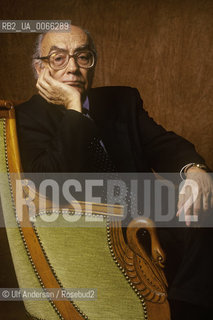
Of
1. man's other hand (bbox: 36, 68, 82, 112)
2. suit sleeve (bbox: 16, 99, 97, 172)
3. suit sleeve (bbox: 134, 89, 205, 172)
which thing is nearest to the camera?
suit sleeve (bbox: 16, 99, 97, 172)

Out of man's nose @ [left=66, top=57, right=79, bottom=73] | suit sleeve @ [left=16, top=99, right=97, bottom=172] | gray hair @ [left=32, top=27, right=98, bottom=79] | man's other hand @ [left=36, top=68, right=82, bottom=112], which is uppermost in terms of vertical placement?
gray hair @ [left=32, top=27, right=98, bottom=79]

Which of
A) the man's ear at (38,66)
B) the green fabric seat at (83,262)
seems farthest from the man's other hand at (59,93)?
the green fabric seat at (83,262)

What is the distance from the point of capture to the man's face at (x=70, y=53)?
1.20 m

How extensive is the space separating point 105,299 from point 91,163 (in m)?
0.45

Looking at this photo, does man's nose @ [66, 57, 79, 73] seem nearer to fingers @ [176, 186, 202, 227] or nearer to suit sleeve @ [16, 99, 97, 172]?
suit sleeve @ [16, 99, 97, 172]

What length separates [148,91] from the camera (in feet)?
5.11

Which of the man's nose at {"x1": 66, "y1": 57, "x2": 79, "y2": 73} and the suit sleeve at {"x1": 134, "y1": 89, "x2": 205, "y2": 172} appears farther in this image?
the suit sleeve at {"x1": 134, "y1": 89, "x2": 205, "y2": 172}

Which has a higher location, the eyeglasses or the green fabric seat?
the eyeglasses

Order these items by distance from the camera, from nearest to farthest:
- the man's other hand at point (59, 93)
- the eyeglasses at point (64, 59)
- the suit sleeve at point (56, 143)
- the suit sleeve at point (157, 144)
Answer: the suit sleeve at point (56, 143)
the man's other hand at point (59, 93)
the eyeglasses at point (64, 59)
the suit sleeve at point (157, 144)

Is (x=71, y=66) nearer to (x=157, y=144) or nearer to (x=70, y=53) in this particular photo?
(x=70, y=53)

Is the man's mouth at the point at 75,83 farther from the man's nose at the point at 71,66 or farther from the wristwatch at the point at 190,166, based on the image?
the wristwatch at the point at 190,166

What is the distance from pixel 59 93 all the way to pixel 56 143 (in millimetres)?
219

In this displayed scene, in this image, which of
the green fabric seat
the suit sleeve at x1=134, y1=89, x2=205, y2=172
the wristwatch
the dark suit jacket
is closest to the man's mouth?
the dark suit jacket

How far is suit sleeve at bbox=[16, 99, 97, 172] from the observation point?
3.16ft
